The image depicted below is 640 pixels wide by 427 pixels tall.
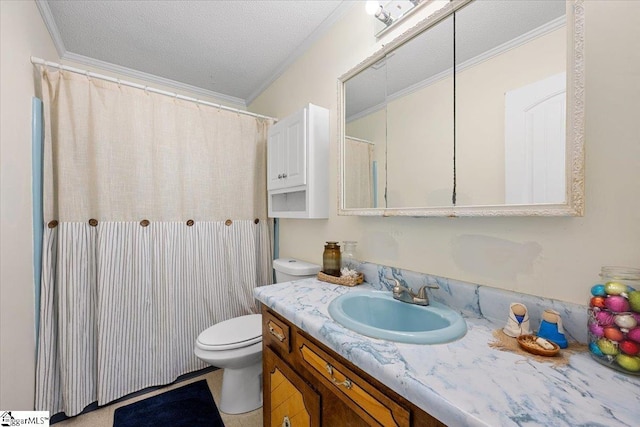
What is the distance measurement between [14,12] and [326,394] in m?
2.03

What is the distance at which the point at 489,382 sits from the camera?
56 centimetres

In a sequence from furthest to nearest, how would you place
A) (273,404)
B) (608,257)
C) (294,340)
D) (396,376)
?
1. (273,404)
2. (294,340)
3. (608,257)
4. (396,376)

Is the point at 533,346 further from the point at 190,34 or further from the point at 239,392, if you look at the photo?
the point at 190,34

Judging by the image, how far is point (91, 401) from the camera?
1.56m

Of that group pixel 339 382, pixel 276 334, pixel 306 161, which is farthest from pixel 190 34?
pixel 339 382

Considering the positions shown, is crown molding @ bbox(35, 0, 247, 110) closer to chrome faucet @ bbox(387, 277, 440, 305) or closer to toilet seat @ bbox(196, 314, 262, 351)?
toilet seat @ bbox(196, 314, 262, 351)

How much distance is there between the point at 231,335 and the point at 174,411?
57cm

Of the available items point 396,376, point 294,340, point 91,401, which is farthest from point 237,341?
point 396,376

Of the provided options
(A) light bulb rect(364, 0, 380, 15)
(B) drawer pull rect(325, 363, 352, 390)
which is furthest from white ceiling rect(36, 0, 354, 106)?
(B) drawer pull rect(325, 363, 352, 390)

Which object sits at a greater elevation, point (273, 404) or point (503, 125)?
point (503, 125)

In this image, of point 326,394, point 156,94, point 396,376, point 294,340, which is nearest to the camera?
point 396,376

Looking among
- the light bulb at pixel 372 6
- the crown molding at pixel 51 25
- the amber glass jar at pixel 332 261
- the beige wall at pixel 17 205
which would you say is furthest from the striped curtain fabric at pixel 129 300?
the light bulb at pixel 372 6

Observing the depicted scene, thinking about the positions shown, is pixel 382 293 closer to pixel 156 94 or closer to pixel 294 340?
pixel 294 340

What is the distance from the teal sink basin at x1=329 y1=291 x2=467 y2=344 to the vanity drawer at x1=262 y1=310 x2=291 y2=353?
22 cm
